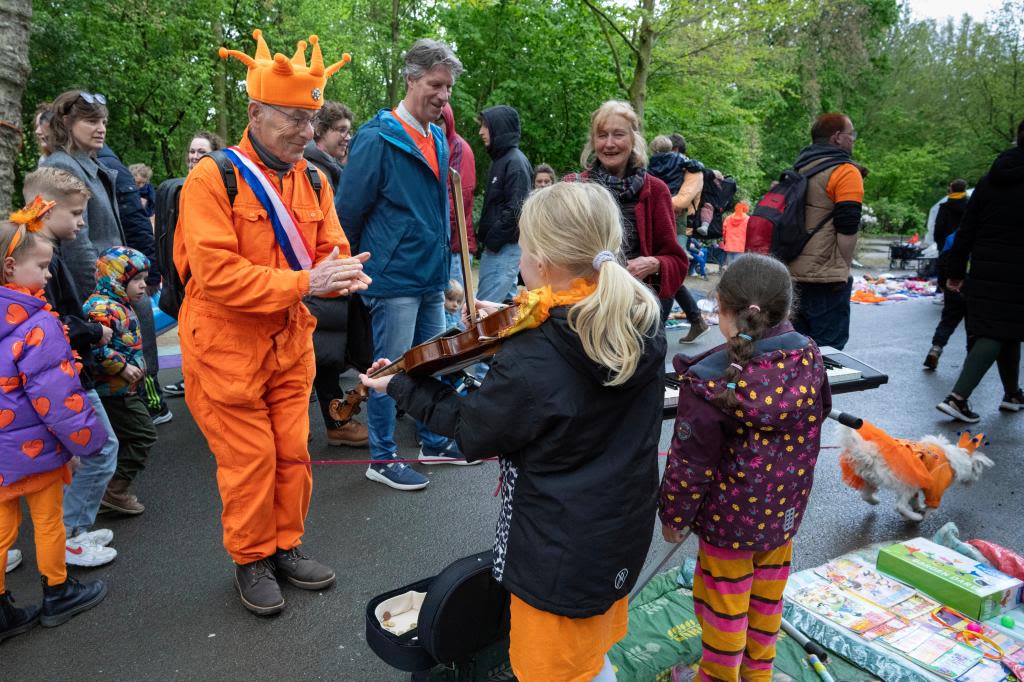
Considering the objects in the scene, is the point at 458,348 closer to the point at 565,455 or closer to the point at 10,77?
the point at 565,455

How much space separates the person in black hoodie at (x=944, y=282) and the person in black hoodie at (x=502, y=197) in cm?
361

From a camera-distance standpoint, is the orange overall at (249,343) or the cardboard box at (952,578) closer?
the orange overall at (249,343)

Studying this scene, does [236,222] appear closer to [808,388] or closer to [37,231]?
[37,231]

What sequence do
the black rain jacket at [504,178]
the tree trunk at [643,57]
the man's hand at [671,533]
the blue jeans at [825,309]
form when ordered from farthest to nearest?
the tree trunk at [643,57], the black rain jacket at [504,178], the blue jeans at [825,309], the man's hand at [671,533]

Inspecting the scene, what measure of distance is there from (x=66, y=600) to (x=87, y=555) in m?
0.38

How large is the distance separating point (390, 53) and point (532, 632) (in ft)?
51.2

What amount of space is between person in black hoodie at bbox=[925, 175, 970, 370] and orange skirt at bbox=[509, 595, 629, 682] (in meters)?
5.32

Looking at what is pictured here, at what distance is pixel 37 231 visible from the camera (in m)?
2.78

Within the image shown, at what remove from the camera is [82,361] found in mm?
3000

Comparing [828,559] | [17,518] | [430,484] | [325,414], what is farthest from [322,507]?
[828,559]

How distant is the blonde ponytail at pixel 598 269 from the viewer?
5.52 ft

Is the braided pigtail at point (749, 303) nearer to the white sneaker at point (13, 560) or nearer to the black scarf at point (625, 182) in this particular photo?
the black scarf at point (625, 182)

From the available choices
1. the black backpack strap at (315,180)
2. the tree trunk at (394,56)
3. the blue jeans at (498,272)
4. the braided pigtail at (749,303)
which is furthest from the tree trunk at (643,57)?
the braided pigtail at (749,303)

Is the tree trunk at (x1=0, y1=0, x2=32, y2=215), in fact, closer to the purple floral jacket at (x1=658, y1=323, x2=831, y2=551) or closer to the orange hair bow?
the orange hair bow
